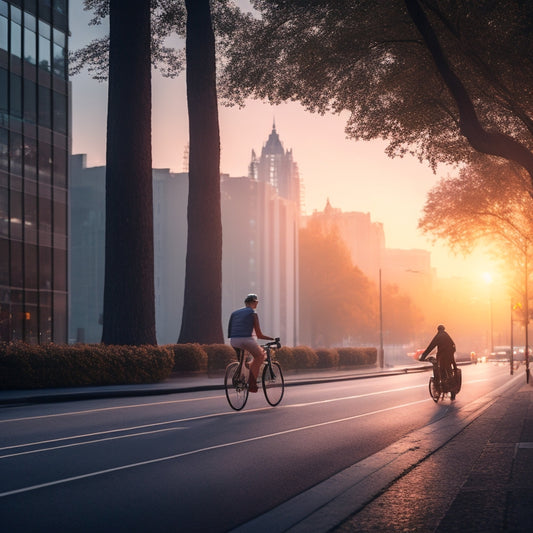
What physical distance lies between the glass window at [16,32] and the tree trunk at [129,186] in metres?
12.6

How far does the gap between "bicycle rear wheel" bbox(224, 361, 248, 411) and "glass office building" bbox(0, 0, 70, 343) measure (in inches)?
967

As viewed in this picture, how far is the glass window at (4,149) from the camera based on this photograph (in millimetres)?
39844

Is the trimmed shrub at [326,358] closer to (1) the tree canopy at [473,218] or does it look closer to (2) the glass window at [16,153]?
(1) the tree canopy at [473,218]

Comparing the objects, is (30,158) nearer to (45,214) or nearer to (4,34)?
(45,214)

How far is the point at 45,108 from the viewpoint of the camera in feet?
142

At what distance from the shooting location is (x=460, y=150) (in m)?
27.8

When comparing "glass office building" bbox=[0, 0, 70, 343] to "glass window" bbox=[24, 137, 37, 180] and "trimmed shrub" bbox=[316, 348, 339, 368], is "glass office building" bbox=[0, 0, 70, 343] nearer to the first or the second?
"glass window" bbox=[24, 137, 37, 180]

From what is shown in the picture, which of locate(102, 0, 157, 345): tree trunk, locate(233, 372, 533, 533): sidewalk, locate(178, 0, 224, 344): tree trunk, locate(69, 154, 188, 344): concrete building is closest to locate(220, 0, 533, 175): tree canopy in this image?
locate(102, 0, 157, 345): tree trunk

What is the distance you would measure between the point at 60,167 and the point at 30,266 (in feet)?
19.4

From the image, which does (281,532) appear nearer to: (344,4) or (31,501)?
(31,501)

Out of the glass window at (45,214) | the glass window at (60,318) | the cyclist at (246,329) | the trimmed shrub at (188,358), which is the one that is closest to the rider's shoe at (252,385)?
the cyclist at (246,329)


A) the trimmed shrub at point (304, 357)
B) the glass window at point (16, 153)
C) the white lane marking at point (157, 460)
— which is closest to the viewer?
the white lane marking at point (157, 460)

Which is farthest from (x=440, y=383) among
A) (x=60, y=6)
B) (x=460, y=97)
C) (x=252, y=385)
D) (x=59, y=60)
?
(x=60, y=6)

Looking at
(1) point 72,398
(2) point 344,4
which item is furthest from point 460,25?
(1) point 72,398
